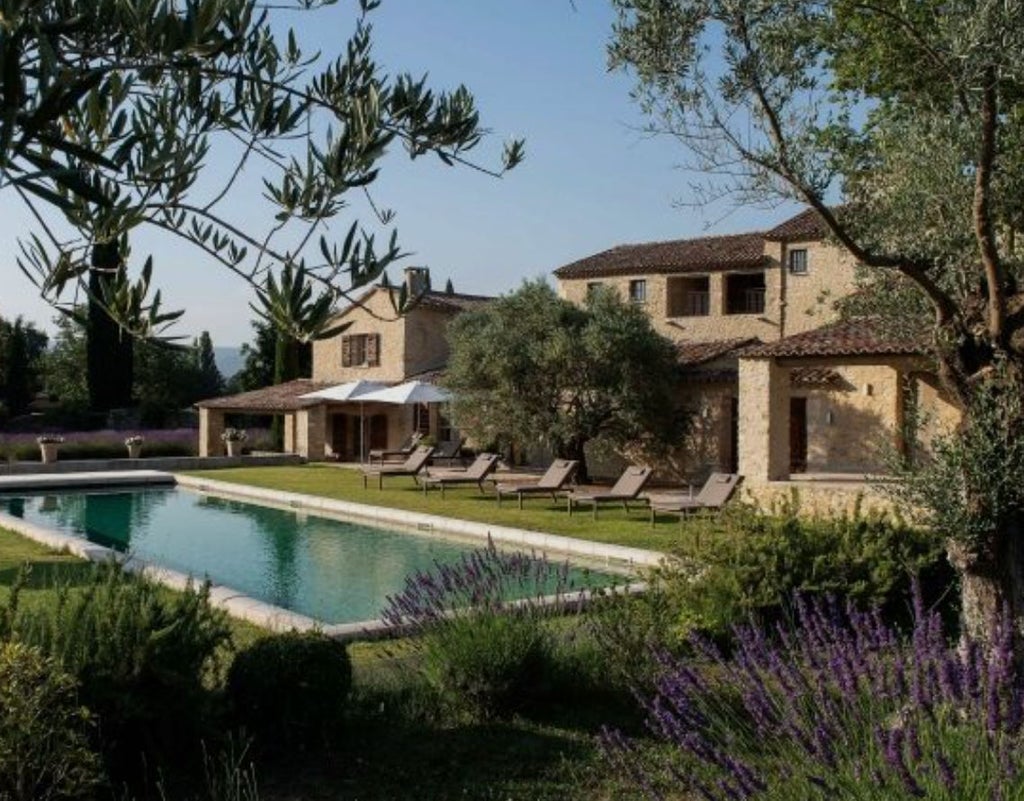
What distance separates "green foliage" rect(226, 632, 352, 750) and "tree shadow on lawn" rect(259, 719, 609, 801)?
0.49 ft

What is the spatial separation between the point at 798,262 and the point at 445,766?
82.3 ft

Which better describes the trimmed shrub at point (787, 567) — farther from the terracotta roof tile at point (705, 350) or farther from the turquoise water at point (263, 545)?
the terracotta roof tile at point (705, 350)

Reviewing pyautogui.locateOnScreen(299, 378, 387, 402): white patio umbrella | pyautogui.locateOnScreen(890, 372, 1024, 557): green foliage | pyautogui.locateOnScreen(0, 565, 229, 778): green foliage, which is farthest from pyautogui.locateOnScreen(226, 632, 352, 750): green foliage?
pyautogui.locateOnScreen(299, 378, 387, 402): white patio umbrella

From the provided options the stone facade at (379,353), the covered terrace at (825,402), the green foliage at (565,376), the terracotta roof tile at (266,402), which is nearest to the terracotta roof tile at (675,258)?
the covered terrace at (825,402)

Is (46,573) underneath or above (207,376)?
underneath

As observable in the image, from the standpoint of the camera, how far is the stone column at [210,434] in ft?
119

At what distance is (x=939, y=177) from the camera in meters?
7.04

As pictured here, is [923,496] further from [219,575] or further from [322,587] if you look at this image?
[219,575]

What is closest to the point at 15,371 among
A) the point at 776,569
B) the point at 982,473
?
the point at 776,569

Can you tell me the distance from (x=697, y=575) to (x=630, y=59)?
3.85 m

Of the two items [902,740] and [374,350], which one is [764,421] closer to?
[374,350]

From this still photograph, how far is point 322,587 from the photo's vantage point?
13.7 meters

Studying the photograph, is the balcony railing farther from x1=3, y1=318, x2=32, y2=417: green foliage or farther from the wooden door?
x1=3, y1=318, x2=32, y2=417: green foliage

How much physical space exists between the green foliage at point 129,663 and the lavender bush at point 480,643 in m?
1.43
